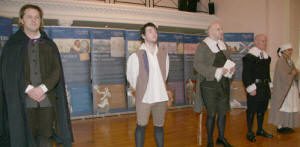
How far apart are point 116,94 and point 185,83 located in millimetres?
2114

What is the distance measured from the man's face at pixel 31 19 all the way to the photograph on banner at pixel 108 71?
3.45m

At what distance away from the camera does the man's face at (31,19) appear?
73.3 inches

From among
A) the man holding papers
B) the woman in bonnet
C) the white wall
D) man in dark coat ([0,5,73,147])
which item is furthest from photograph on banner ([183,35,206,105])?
man in dark coat ([0,5,73,147])

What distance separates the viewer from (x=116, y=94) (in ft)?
18.0

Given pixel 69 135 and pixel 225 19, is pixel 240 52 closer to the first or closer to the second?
pixel 225 19

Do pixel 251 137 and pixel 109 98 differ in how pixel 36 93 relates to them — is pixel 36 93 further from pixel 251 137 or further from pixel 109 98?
pixel 109 98

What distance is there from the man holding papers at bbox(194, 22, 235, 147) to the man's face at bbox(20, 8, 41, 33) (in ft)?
5.92

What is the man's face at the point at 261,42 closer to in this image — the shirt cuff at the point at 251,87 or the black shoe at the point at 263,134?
the shirt cuff at the point at 251,87

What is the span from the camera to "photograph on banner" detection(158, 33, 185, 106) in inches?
241

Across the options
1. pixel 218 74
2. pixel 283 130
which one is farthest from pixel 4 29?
pixel 283 130

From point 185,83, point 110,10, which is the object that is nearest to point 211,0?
point 185,83

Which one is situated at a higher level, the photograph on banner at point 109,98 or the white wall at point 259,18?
the white wall at point 259,18

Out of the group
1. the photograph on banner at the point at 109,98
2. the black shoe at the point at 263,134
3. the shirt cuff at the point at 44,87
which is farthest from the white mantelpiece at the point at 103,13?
the black shoe at the point at 263,134

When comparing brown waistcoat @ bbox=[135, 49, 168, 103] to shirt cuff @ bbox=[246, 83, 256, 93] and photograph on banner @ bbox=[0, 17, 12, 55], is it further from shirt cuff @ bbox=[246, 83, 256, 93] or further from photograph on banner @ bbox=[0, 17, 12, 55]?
photograph on banner @ bbox=[0, 17, 12, 55]
